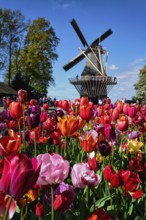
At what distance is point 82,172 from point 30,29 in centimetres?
4105

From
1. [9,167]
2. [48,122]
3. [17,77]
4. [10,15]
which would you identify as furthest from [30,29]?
[9,167]

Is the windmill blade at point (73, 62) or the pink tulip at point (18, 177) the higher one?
the windmill blade at point (73, 62)

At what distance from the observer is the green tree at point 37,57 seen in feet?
131

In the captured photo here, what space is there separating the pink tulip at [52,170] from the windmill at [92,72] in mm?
39844

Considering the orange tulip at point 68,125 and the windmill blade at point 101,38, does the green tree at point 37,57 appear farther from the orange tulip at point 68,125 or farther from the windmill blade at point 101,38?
the orange tulip at point 68,125

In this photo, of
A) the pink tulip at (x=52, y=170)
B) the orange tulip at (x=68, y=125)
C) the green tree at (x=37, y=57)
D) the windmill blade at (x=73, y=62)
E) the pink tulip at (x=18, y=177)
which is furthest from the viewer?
the windmill blade at (x=73, y=62)

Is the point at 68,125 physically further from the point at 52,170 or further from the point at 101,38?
the point at 101,38

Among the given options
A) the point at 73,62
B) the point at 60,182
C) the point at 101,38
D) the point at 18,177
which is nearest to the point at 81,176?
the point at 60,182

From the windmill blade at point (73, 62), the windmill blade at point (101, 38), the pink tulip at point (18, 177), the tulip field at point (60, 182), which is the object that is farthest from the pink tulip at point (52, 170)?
the windmill blade at point (101, 38)

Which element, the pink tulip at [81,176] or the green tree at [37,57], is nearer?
the pink tulip at [81,176]

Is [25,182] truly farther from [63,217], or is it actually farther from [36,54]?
[36,54]

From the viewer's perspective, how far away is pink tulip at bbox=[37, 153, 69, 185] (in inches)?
56.2

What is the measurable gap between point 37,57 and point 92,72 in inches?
324

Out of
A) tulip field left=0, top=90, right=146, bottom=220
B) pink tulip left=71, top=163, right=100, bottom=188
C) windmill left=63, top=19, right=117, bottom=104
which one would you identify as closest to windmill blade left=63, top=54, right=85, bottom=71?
windmill left=63, top=19, right=117, bottom=104
